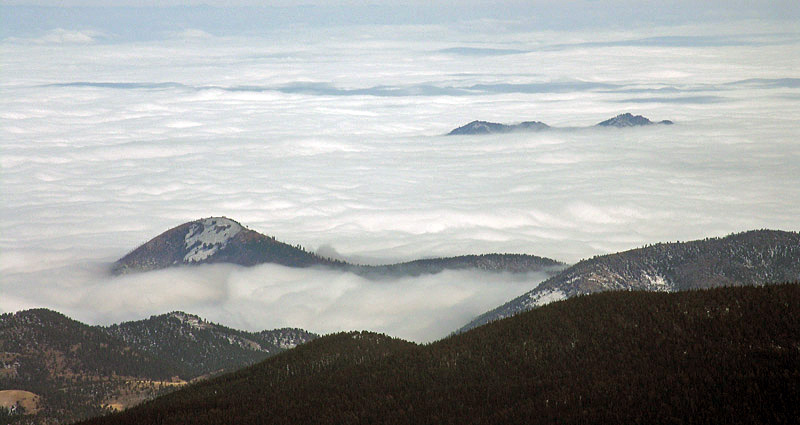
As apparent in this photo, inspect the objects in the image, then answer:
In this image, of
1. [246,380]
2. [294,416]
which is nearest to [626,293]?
[294,416]

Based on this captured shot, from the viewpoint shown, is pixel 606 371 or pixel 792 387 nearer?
pixel 792 387

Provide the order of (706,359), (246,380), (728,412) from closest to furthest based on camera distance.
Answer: (728,412), (706,359), (246,380)

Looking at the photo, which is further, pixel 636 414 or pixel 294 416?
pixel 294 416

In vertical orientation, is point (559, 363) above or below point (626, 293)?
below

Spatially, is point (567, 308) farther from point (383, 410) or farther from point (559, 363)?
point (383, 410)

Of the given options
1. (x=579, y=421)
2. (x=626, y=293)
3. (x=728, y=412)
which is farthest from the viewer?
(x=626, y=293)

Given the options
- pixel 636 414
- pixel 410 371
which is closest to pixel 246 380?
pixel 410 371

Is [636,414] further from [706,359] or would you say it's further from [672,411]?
[706,359]
